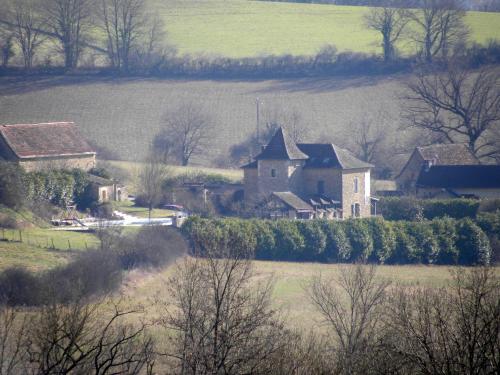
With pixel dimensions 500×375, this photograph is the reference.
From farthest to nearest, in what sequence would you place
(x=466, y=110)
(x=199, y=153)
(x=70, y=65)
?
(x=70, y=65) → (x=199, y=153) → (x=466, y=110)

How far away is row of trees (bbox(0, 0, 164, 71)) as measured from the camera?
79250 mm

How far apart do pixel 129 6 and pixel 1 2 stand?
970 centimetres

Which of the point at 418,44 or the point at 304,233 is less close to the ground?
the point at 418,44

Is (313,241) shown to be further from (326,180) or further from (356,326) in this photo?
(356,326)

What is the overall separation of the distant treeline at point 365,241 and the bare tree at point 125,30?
4296cm

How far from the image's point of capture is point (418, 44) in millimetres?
83125

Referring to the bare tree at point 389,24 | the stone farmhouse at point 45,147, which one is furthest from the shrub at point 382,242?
the bare tree at point 389,24

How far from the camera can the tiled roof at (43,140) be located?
54.2 meters

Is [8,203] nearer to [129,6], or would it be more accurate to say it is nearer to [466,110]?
[466,110]

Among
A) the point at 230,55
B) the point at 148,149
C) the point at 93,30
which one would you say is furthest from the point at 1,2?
the point at 148,149

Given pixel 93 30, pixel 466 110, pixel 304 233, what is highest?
pixel 93 30

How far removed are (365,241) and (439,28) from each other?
1756 inches

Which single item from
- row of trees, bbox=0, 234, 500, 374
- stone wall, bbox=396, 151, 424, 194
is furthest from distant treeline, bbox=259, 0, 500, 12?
row of trees, bbox=0, 234, 500, 374

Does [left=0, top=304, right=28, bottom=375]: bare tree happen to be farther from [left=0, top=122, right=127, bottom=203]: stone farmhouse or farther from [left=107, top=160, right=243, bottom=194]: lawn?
[left=107, top=160, right=243, bottom=194]: lawn
